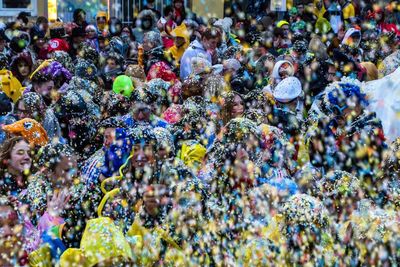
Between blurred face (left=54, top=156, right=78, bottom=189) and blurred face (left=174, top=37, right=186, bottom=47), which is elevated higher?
blurred face (left=174, top=37, right=186, bottom=47)

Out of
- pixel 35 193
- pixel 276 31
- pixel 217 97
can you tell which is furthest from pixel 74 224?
pixel 276 31

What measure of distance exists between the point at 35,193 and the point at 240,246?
1339 millimetres

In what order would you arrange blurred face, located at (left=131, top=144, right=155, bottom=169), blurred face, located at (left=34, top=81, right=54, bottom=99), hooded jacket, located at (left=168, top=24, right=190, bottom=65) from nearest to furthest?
blurred face, located at (left=131, top=144, right=155, bottom=169) < blurred face, located at (left=34, top=81, right=54, bottom=99) < hooded jacket, located at (left=168, top=24, right=190, bottom=65)

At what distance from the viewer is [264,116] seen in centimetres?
654

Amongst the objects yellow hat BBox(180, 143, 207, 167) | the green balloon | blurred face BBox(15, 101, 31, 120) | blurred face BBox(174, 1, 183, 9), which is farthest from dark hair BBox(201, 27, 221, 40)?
blurred face BBox(174, 1, 183, 9)

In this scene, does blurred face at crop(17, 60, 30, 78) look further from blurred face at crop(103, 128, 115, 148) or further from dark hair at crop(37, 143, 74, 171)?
dark hair at crop(37, 143, 74, 171)

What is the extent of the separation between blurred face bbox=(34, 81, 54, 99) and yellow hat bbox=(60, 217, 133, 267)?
3.43m

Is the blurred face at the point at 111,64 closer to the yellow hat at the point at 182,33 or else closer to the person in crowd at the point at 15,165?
the yellow hat at the point at 182,33

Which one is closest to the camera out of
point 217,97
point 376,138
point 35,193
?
point 35,193

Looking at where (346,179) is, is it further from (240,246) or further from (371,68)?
(371,68)

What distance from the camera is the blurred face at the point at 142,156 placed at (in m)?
4.94

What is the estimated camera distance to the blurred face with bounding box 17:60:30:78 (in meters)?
8.76

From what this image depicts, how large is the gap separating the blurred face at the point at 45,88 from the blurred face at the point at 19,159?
1805mm

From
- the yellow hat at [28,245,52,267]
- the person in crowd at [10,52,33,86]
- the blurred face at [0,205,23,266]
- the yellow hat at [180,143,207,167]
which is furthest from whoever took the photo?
the person in crowd at [10,52,33,86]
